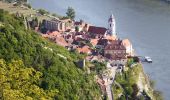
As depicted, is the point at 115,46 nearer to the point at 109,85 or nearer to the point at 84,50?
the point at 84,50

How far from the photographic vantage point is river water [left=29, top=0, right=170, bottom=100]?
893 inches

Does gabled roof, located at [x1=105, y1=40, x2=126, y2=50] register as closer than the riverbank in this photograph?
No

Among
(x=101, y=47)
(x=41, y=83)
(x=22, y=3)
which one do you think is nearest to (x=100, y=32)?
(x=101, y=47)

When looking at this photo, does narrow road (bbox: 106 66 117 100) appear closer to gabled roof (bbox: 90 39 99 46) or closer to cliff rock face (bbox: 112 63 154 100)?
cliff rock face (bbox: 112 63 154 100)

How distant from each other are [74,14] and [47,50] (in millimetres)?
14969

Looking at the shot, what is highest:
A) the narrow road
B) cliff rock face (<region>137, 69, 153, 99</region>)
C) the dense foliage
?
the dense foliage

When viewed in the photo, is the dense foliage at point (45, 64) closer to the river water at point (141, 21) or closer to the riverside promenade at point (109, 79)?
the riverside promenade at point (109, 79)

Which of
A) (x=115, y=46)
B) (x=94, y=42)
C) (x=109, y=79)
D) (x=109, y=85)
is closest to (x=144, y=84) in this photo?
(x=109, y=79)

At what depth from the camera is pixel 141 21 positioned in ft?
101

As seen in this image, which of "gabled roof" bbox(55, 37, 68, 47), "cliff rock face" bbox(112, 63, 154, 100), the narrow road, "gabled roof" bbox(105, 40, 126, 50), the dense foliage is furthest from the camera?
"gabled roof" bbox(105, 40, 126, 50)

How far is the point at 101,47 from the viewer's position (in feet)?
72.8

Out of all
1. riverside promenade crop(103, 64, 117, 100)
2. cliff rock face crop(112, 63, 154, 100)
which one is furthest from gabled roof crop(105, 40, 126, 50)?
riverside promenade crop(103, 64, 117, 100)

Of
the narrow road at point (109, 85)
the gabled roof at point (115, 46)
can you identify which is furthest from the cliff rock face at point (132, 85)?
the gabled roof at point (115, 46)

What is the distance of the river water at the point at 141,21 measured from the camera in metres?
22.7
